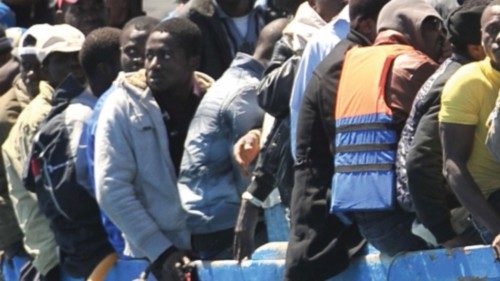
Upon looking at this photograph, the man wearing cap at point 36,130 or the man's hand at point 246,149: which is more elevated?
the man's hand at point 246,149

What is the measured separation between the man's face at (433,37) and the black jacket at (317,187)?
0.29m

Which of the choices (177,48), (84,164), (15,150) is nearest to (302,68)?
(177,48)

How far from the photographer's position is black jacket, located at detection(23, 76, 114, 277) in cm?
1062

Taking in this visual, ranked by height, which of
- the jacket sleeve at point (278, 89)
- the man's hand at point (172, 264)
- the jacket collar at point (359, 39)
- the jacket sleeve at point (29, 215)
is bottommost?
the jacket sleeve at point (29, 215)

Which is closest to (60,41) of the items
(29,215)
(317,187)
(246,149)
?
(29,215)

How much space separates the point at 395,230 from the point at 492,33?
1.06 metres

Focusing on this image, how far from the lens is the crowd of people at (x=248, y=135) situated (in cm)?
816

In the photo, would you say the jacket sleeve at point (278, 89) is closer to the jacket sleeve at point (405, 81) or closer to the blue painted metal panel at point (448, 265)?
the jacket sleeve at point (405, 81)

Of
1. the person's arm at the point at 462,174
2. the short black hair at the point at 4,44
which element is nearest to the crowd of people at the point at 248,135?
the person's arm at the point at 462,174

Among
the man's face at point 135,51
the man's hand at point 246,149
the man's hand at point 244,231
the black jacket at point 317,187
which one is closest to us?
the black jacket at point 317,187

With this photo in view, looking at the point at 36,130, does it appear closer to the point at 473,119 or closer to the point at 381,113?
the point at 381,113

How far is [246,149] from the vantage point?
31.6 feet

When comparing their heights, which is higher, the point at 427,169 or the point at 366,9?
the point at 366,9

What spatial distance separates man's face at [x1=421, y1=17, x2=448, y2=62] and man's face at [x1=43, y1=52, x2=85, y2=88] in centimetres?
296
